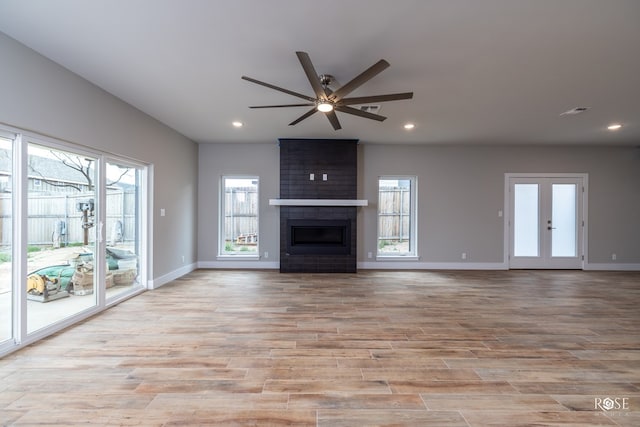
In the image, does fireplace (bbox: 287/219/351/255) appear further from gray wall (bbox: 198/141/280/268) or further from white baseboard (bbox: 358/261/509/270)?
white baseboard (bbox: 358/261/509/270)

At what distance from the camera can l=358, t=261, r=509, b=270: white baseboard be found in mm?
6090

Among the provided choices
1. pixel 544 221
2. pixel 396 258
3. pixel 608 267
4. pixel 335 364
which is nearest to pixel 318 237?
pixel 396 258

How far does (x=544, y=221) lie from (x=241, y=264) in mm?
6481

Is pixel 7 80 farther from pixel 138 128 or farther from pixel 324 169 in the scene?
pixel 324 169

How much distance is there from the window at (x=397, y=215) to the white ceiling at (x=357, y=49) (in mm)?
2180

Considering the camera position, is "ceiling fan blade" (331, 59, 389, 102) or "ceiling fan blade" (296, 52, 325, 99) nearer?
"ceiling fan blade" (296, 52, 325, 99)

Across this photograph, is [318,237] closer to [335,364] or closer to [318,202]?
[318,202]

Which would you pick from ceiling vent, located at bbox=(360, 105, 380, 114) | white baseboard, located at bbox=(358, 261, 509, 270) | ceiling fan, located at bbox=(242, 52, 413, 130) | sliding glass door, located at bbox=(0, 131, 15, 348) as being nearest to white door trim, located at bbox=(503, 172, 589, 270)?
white baseboard, located at bbox=(358, 261, 509, 270)

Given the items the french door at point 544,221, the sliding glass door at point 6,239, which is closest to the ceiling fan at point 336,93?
the sliding glass door at point 6,239

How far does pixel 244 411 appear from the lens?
175 centimetres

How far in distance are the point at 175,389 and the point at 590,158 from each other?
8204 mm

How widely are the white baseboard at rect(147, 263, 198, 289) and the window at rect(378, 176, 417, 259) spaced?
3914 mm

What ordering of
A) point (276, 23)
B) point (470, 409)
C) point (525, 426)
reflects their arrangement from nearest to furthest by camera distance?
point (525, 426)
point (470, 409)
point (276, 23)

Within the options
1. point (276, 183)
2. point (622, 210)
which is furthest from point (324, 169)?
point (622, 210)
